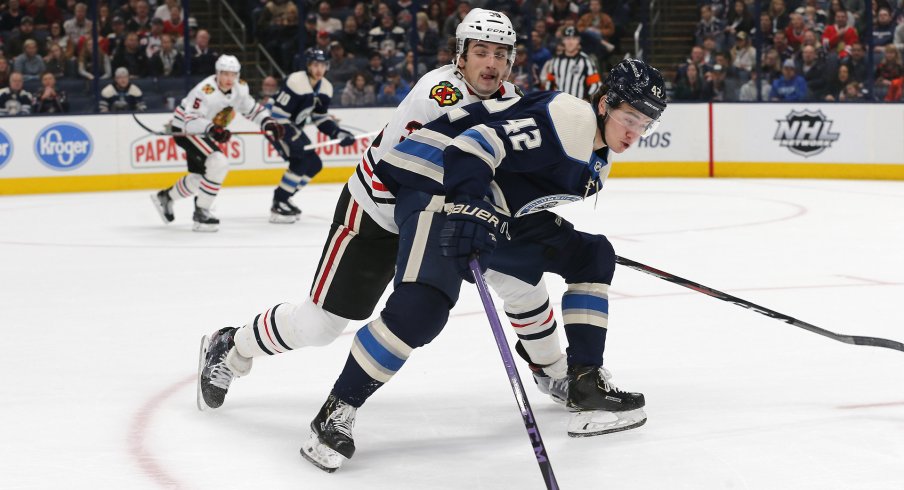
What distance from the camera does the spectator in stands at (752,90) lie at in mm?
11656

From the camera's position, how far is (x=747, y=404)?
3379 millimetres

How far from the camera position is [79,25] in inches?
446

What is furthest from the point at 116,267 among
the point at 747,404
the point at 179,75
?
the point at 179,75

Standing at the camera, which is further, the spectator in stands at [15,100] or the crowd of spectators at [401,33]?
the crowd of spectators at [401,33]

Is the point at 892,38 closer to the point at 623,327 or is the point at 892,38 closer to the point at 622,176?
the point at 622,176

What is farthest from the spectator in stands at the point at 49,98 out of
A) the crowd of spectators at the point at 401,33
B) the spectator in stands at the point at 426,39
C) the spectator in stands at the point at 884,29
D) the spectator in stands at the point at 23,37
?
the spectator in stands at the point at 884,29

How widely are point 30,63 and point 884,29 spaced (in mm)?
7798

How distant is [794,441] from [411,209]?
109 centimetres

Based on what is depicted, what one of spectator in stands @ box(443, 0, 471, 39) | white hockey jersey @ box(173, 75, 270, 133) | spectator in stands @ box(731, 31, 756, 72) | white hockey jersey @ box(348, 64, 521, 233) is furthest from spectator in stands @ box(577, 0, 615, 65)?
white hockey jersey @ box(348, 64, 521, 233)

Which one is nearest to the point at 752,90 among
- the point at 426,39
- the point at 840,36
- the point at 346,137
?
the point at 840,36

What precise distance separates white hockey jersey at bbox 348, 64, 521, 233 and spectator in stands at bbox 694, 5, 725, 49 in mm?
9493

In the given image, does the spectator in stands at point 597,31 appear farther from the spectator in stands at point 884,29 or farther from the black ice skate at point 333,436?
the black ice skate at point 333,436

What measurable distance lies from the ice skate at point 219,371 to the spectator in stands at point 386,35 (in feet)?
30.7

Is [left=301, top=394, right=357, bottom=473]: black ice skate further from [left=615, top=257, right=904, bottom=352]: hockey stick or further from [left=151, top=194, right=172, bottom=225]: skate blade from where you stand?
[left=151, top=194, right=172, bottom=225]: skate blade
